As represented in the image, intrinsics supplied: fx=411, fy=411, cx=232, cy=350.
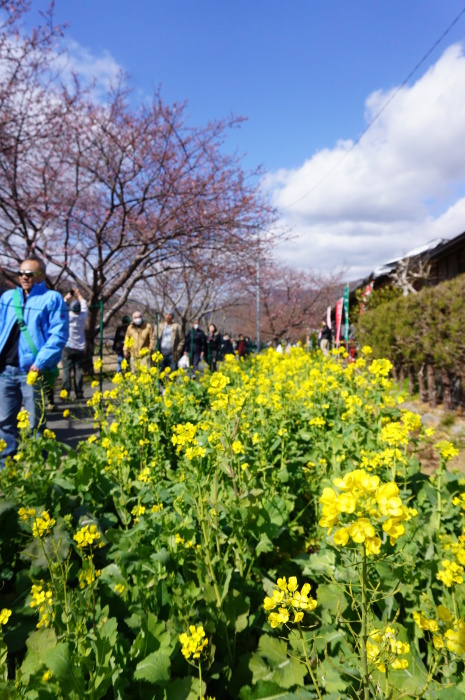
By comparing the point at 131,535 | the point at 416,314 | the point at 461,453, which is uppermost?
the point at 416,314

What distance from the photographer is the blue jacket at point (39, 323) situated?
3.45 metres

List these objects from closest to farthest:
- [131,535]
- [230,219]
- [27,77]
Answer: [131,535] < [27,77] < [230,219]

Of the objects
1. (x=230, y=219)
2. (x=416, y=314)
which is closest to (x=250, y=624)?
(x=416, y=314)

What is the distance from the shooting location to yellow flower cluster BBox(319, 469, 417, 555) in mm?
769

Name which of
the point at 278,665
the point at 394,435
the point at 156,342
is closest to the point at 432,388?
the point at 394,435

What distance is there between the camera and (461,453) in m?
4.38

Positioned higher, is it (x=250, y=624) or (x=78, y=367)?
(x=78, y=367)

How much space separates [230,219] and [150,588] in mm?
9778

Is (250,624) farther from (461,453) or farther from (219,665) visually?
(461,453)

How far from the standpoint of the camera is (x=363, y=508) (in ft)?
2.61

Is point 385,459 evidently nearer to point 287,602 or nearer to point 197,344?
point 287,602

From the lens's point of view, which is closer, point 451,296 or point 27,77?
point 451,296

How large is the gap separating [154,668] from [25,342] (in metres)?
2.83

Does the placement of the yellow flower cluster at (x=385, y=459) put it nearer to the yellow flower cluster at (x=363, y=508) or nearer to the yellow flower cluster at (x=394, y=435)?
the yellow flower cluster at (x=394, y=435)
